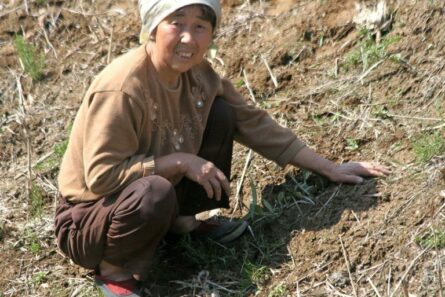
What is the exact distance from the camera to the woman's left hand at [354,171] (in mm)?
4012

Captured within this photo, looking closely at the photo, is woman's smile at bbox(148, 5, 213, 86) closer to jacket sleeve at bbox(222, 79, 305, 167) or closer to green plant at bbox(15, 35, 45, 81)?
jacket sleeve at bbox(222, 79, 305, 167)

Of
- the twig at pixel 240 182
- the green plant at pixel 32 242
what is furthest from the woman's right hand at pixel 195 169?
the green plant at pixel 32 242

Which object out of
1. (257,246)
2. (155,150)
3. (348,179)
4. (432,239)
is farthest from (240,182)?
(432,239)

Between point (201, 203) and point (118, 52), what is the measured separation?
185 cm

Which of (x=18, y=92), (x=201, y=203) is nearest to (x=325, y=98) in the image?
(x=201, y=203)

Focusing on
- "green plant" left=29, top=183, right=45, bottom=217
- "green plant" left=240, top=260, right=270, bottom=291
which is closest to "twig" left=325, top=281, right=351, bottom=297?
"green plant" left=240, top=260, right=270, bottom=291

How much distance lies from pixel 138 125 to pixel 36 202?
1192 millimetres

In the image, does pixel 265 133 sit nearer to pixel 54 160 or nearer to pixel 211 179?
pixel 211 179

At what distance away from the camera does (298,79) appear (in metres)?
4.86

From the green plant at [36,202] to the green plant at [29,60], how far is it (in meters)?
1.04

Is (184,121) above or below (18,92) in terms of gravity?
above

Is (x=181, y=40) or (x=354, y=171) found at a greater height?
(x=181, y=40)

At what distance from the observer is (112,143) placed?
3.54 metres

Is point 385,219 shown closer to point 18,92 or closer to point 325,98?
point 325,98
